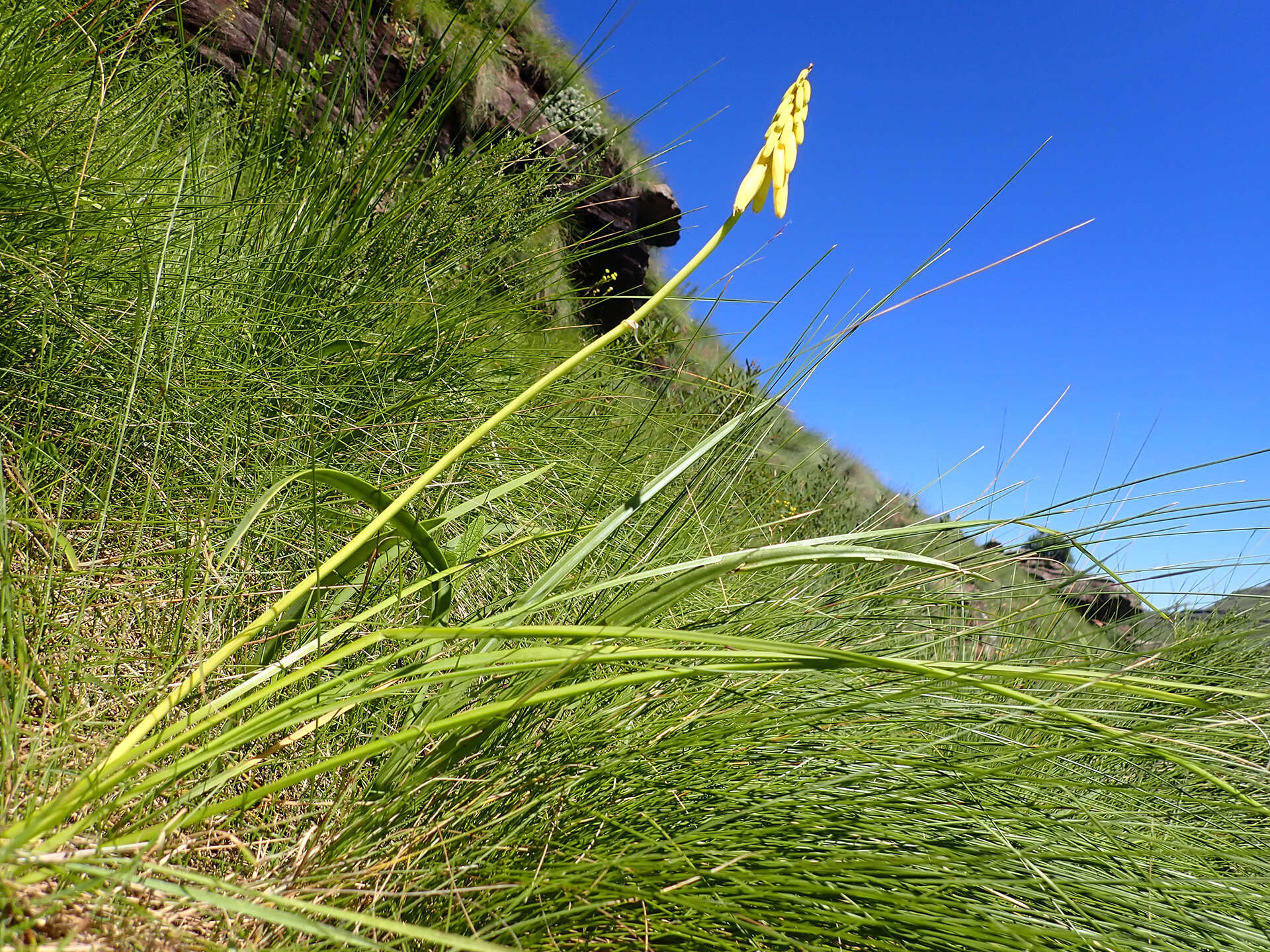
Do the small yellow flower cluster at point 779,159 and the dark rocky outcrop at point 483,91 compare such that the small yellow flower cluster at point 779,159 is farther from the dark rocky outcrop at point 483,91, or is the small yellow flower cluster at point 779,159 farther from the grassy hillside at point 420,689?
the dark rocky outcrop at point 483,91

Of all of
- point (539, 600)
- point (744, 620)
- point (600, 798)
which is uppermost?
point (744, 620)

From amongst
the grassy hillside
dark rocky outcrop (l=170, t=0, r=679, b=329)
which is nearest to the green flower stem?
the grassy hillside

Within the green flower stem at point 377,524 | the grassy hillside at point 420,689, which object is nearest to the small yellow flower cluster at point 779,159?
the green flower stem at point 377,524

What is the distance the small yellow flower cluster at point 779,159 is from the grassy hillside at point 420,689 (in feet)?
0.76

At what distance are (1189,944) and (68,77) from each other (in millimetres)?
2113

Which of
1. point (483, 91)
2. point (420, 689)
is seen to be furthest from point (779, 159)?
point (483, 91)

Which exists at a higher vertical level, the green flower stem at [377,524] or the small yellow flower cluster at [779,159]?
the small yellow flower cluster at [779,159]

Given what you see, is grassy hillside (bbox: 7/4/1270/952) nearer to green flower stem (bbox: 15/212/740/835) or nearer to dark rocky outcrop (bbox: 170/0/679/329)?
green flower stem (bbox: 15/212/740/835)

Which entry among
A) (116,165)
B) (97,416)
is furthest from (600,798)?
(116,165)

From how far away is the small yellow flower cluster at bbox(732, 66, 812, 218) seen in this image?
62 cm

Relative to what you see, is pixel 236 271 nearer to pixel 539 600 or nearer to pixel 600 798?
pixel 539 600

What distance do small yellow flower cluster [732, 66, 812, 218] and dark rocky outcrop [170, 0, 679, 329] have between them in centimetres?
85

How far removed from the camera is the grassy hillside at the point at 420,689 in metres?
0.55

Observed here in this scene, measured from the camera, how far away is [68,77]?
1.44 metres
